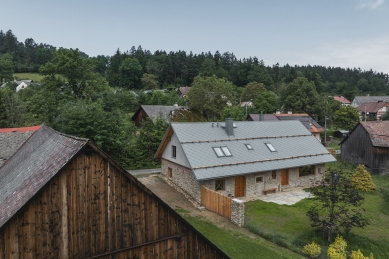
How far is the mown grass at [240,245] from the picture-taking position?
14.0m

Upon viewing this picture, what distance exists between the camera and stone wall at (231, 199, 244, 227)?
57.0 feet

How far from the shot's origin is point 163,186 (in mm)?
24594

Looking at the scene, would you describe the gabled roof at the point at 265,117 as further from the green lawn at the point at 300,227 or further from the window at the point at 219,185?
the window at the point at 219,185

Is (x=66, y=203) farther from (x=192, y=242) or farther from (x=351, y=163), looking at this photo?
(x=351, y=163)

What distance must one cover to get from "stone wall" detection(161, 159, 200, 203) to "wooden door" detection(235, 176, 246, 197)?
2.26 metres

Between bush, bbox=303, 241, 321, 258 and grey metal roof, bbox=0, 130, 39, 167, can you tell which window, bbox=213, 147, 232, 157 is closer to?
bush, bbox=303, 241, 321, 258

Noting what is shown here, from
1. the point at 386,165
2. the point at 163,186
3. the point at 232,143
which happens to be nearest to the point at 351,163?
the point at 386,165

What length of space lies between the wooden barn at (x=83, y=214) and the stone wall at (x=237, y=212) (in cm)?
947

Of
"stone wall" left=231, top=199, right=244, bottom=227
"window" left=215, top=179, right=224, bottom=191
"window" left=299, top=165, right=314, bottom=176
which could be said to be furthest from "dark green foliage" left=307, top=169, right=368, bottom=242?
"window" left=299, top=165, right=314, bottom=176

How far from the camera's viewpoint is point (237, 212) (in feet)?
57.6

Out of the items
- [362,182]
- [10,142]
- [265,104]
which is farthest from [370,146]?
[10,142]

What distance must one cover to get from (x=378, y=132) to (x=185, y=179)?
25.1 metres

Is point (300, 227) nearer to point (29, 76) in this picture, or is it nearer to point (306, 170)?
point (306, 170)

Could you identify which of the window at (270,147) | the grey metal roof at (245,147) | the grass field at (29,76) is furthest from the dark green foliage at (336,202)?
the grass field at (29,76)
